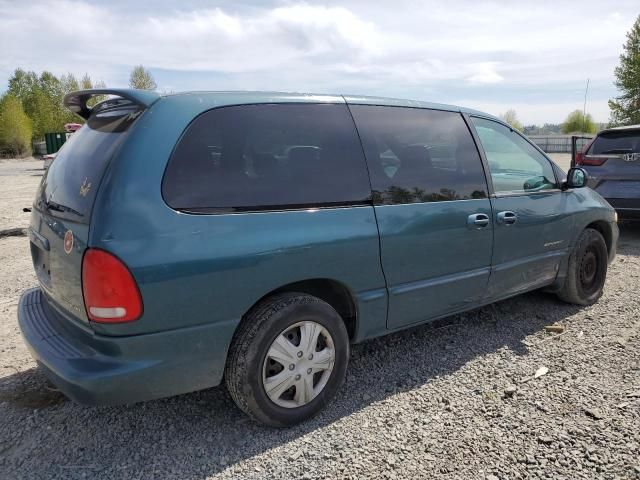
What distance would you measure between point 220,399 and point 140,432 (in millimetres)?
501

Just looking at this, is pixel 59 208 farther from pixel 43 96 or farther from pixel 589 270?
pixel 43 96

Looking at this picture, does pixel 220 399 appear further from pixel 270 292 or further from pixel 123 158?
pixel 123 158

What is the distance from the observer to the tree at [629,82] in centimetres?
3572

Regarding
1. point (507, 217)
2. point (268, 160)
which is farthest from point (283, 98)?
point (507, 217)

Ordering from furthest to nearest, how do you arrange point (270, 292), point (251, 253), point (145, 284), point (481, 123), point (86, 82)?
point (86, 82) → point (481, 123) → point (270, 292) → point (251, 253) → point (145, 284)

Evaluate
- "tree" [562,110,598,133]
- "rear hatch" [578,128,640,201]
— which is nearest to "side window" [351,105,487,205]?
"rear hatch" [578,128,640,201]

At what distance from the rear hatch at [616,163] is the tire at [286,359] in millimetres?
5697

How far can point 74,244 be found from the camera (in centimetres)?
229

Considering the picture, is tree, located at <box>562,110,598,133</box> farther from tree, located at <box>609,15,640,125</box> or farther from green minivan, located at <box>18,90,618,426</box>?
green minivan, located at <box>18,90,618,426</box>

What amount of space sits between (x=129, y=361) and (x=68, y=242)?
0.63 meters

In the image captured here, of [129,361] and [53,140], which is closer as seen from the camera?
[129,361]

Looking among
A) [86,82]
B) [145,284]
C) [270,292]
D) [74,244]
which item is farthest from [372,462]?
[86,82]

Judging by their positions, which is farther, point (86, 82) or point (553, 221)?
point (86, 82)

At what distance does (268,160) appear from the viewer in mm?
2656
